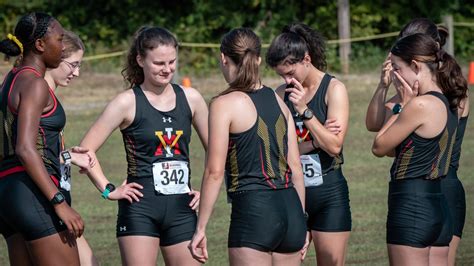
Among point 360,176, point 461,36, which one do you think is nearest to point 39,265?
point 360,176

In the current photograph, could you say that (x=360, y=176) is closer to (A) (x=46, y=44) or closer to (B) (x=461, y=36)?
(A) (x=46, y=44)

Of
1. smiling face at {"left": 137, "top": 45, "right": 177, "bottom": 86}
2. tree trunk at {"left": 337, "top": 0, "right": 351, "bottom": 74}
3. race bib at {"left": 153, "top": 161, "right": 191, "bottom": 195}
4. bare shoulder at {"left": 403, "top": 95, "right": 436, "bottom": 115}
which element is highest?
tree trunk at {"left": 337, "top": 0, "right": 351, "bottom": 74}

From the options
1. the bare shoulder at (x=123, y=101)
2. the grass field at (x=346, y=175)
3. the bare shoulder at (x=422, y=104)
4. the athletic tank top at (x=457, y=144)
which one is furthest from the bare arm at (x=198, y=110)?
the grass field at (x=346, y=175)

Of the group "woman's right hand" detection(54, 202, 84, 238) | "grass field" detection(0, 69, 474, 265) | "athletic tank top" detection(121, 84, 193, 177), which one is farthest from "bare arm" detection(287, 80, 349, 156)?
"grass field" detection(0, 69, 474, 265)

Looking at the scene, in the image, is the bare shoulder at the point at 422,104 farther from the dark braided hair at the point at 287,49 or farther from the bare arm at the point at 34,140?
the bare arm at the point at 34,140

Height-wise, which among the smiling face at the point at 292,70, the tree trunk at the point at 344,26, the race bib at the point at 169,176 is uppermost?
the tree trunk at the point at 344,26

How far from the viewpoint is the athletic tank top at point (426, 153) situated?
243 inches

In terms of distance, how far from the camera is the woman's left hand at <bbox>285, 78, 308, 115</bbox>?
6.64 metres

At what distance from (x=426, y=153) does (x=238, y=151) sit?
3.65 ft

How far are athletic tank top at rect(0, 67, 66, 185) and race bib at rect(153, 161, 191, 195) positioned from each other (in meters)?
0.64

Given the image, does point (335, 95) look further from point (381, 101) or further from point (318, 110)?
point (381, 101)

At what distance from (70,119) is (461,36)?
11.0 m

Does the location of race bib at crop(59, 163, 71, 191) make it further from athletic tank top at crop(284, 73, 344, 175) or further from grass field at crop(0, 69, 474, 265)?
grass field at crop(0, 69, 474, 265)

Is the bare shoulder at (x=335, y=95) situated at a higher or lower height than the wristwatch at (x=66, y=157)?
higher
